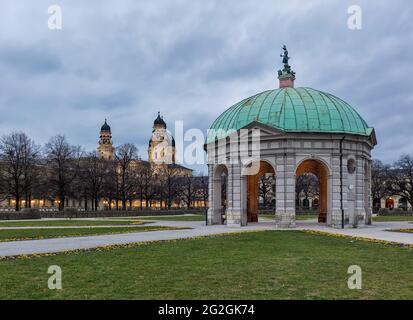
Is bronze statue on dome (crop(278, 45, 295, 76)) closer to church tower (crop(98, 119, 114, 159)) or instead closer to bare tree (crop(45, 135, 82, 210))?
bare tree (crop(45, 135, 82, 210))

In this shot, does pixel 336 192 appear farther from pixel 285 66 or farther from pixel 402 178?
pixel 402 178

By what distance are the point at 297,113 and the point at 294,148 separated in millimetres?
3346

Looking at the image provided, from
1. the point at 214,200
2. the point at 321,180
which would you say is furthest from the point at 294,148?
the point at 321,180

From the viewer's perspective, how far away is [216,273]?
14031 mm

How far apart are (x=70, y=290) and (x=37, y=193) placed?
80407mm

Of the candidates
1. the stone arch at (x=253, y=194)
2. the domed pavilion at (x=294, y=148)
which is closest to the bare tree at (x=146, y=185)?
the stone arch at (x=253, y=194)

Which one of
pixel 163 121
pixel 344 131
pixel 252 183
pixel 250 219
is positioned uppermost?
pixel 163 121

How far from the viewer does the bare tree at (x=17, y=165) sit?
7206cm

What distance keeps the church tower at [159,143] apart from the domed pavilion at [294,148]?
5453 inches

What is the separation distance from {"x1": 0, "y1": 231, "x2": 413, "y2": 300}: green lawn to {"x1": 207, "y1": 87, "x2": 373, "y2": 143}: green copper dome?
18.0 meters

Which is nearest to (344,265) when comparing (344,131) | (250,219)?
(344,131)

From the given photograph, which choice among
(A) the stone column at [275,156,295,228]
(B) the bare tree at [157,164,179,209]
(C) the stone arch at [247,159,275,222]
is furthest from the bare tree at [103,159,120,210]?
(A) the stone column at [275,156,295,228]

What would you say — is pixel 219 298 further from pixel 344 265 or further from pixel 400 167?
pixel 400 167
